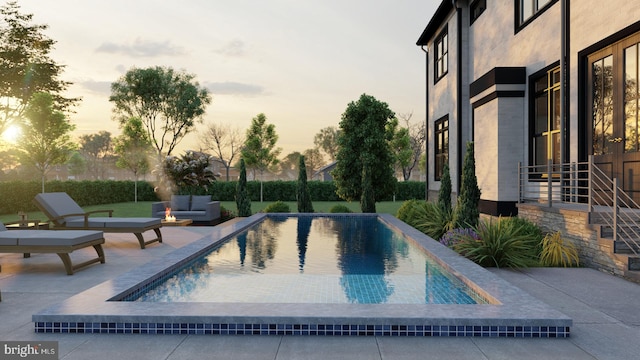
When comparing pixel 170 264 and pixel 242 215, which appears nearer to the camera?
pixel 170 264

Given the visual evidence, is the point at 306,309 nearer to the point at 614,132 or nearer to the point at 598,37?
the point at 614,132

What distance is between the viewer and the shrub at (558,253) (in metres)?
7.94

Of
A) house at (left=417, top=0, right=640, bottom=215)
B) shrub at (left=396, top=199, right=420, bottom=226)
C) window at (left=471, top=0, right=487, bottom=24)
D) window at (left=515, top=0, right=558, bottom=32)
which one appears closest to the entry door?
house at (left=417, top=0, right=640, bottom=215)

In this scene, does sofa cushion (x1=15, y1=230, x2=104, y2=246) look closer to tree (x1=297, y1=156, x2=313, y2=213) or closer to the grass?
tree (x1=297, y1=156, x2=313, y2=213)

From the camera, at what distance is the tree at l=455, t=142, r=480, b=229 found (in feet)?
33.1

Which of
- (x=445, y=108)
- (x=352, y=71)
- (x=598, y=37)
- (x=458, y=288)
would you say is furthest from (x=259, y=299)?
(x=352, y=71)

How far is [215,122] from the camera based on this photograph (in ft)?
201

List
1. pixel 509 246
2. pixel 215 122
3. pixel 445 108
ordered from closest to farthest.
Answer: pixel 509 246 < pixel 445 108 < pixel 215 122

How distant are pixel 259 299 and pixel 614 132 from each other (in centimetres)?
721

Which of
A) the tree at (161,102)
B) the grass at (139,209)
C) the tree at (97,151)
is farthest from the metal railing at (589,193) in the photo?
the tree at (97,151)

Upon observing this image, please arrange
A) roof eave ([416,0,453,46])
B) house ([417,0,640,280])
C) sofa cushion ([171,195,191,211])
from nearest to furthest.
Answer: house ([417,0,640,280]), sofa cushion ([171,195,191,211]), roof eave ([416,0,453,46])

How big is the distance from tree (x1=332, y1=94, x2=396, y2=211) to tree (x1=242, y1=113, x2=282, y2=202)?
532 inches

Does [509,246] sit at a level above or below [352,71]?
below

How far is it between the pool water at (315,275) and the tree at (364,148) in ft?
24.0
